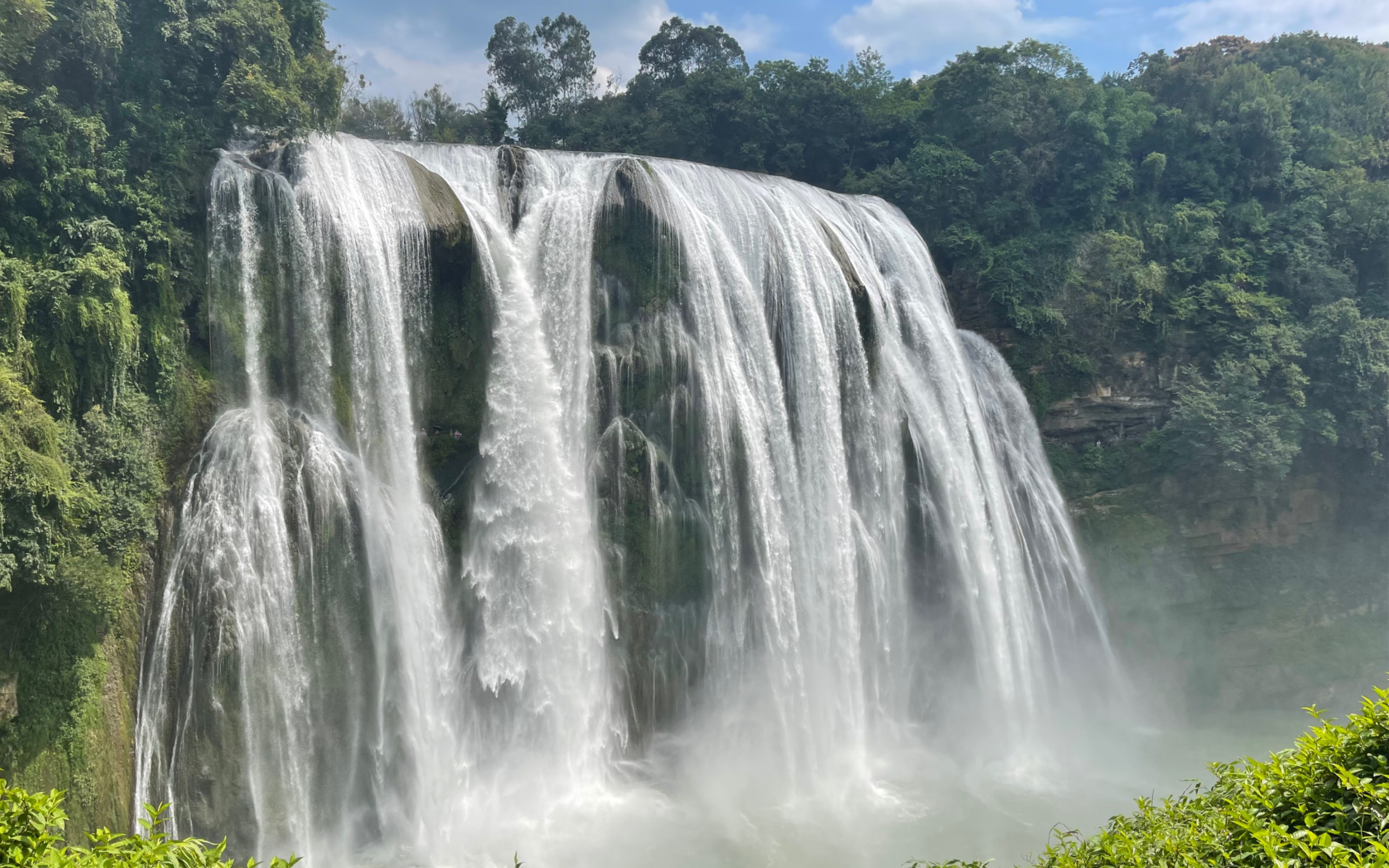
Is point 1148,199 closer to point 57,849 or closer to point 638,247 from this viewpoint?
point 638,247

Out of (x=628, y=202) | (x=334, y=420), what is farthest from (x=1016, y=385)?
(x=334, y=420)

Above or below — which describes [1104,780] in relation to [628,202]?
below

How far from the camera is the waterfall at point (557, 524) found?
13.3 meters

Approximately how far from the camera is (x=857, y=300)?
1898cm

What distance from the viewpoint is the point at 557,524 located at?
15.7 metres

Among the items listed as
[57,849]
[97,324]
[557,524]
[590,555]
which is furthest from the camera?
[590,555]

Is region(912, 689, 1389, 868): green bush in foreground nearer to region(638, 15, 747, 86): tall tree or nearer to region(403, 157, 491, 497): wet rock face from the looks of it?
region(403, 157, 491, 497): wet rock face

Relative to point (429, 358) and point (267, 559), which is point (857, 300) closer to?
point (429, 358)

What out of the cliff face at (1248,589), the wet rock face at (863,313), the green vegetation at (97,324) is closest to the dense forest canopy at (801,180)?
the green vegetation at (97,324)

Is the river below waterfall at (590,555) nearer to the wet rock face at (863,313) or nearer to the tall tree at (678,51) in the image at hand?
the wet rock face at (863,313)

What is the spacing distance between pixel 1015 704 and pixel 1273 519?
1067 cm

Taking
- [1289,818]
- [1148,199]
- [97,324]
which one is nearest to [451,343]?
[97,324]

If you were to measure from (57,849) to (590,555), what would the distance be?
11.2 m

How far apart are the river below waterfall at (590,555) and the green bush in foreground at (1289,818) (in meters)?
8.97
